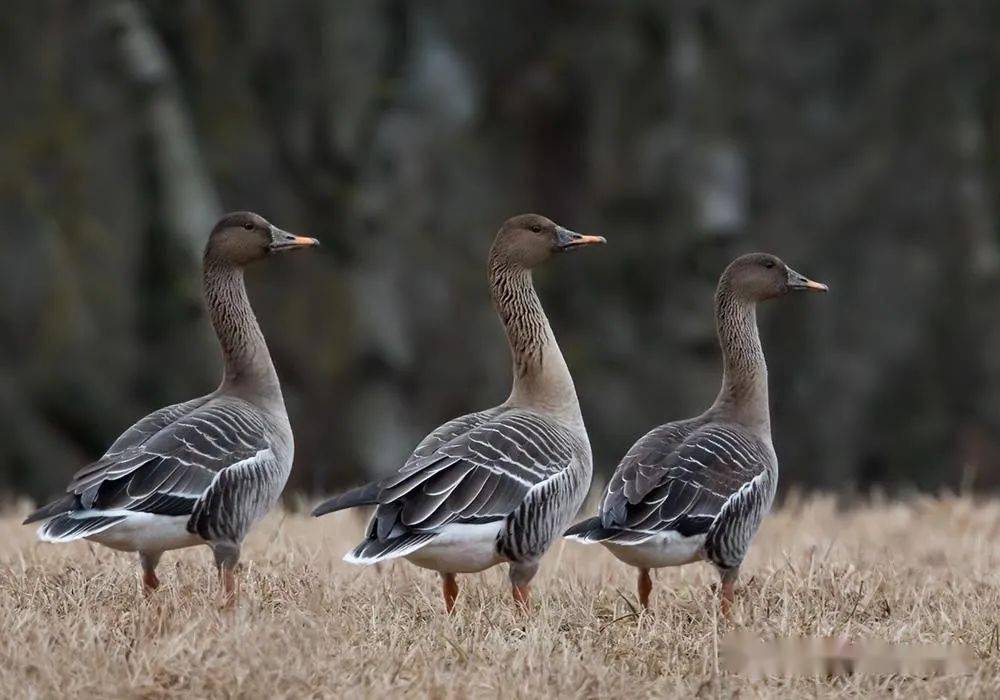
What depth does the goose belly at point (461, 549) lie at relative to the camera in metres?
6.65

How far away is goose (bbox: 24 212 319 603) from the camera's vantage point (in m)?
6.61

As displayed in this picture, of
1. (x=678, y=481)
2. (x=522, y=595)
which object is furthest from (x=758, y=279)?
(x=522, y=595)

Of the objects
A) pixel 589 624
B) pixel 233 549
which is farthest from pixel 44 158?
pixel 589 624

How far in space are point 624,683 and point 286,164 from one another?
1293 centimetres

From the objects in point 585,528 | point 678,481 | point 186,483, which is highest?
point 186,483

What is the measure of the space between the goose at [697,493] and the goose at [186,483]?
1.45 meters

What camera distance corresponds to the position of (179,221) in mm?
16938

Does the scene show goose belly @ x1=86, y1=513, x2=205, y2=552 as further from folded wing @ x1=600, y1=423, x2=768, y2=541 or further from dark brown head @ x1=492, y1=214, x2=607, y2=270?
dark brown head @ x1=492, y1=214, x2=607, y2=270

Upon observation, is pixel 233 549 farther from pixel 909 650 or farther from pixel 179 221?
pixel 179 221

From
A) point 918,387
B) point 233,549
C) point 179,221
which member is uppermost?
point 179,221

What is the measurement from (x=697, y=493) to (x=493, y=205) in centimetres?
1231

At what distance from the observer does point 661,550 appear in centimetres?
689

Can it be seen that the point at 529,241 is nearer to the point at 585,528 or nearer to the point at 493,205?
the point at 585,528

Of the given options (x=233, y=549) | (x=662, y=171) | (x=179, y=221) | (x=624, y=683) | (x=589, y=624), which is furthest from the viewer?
(x=662, y=171)
